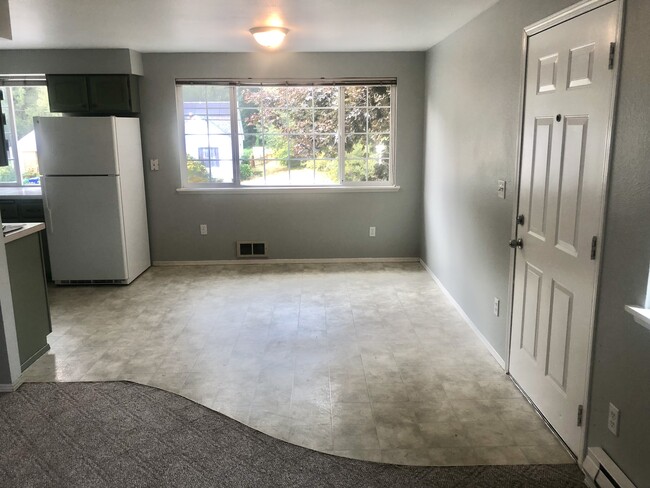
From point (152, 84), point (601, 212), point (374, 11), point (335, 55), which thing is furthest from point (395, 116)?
point (601, 212)

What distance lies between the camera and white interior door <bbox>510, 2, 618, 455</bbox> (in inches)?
85.6

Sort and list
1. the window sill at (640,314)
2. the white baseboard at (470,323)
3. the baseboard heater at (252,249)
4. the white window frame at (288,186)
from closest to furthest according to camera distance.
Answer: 1. the window sill at (640,314)
2. the white baseboard at (470,323)
3. the white window frame at (288,186)
4. the baseboard heater at (252,249)

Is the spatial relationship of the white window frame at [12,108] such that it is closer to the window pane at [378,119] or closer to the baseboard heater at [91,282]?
the baseboard heater at [91,282]

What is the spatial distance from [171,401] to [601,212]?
7.88 feet

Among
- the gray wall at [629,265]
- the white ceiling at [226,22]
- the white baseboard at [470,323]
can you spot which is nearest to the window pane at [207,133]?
the white ceiling at [226,22]

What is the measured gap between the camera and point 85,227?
4992mm

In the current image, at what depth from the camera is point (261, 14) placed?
3.54 metres

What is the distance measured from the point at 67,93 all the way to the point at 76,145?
69cm

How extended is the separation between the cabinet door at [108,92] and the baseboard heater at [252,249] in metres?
1.92

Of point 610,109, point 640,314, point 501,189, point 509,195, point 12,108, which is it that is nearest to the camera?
point 640,314

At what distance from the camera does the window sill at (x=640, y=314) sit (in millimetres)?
1783

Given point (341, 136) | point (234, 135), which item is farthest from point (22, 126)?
point (341, 136)

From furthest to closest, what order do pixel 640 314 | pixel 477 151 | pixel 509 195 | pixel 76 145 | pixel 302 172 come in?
pixel 302 172 < pixel 76 145 < pixel 477 151 < pixel 509 195 < pixel 640 314

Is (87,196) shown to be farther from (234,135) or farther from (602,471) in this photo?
(602,471)
